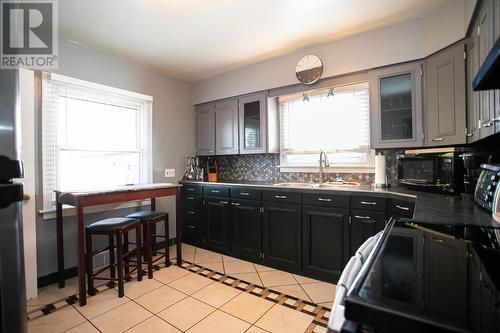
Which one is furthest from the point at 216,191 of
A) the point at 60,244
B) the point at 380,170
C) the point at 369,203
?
the point at 380,170

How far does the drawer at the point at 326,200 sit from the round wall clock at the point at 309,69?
1292 millimetres

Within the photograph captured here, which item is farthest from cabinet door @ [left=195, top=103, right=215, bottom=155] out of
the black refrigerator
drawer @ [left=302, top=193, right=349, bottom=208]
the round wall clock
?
the black refrigerator

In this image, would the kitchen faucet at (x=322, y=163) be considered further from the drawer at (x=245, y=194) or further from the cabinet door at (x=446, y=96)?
the cabinet door at (x=446, y=96)

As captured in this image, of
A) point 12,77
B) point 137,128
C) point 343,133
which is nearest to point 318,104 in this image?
point 343,133

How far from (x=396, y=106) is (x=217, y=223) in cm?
244

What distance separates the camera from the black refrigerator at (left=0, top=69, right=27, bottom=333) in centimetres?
70

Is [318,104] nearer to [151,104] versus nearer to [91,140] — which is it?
[151,104]

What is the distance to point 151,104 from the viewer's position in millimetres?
3432

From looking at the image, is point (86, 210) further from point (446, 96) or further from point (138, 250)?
point (446, 96)

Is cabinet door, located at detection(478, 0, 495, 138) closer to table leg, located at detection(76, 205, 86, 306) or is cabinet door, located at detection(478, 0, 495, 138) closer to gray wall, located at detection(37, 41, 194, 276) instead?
table leg, located at detection(76, 205, 86, 306)

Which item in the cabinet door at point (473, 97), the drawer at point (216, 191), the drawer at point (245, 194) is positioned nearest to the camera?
the cabinet door at point (473, 97)

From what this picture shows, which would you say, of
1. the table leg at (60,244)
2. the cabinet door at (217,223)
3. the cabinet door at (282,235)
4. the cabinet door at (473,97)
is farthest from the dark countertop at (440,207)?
the table leg at (60,244)

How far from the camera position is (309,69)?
9.21 feet

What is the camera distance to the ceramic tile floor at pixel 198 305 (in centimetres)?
179
